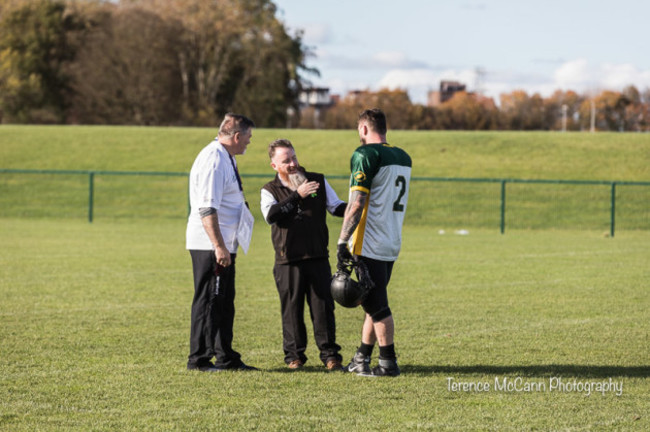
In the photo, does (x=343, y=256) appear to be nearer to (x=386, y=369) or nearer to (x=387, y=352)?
(x=387, y=352)

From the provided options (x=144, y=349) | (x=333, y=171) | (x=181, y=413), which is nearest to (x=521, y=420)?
(x=181, y=413)

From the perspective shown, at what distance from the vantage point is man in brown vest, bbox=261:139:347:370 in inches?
290

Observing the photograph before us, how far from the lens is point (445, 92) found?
157 metres

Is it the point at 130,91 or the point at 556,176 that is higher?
the point at 130,91

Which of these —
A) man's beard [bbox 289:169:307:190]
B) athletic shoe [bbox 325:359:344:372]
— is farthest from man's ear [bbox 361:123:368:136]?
athletic shoe [bbox 325:359:344:372]

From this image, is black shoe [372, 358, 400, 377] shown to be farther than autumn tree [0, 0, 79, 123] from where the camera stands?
No

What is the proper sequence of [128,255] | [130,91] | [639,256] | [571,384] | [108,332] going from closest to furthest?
[571,384], [108,332], [128,255], [639,256], [130,91]

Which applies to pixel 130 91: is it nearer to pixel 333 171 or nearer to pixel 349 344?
pixel 333 171

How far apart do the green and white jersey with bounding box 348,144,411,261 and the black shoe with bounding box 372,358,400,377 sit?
0.83m

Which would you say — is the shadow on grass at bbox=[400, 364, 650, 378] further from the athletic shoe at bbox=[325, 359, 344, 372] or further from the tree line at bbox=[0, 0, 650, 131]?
the tree line at bbox=[0, 0, 650, 131]

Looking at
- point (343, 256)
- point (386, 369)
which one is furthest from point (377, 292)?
point (386, 369)

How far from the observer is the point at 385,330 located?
22.6 ft

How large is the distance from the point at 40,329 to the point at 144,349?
5.44 feet

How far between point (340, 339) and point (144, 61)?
52.5 meters
